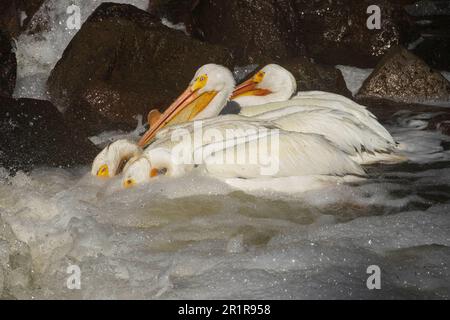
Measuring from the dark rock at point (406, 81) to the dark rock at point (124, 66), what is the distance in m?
1.59

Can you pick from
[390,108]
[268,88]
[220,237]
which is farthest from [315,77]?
[220,237]

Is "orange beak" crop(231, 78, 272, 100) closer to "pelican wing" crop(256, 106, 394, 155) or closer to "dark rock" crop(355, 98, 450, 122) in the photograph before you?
"pelican wing" crop(256, 106, 394, 155)

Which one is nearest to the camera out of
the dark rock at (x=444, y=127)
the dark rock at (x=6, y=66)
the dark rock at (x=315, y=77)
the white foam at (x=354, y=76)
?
the dark rock at (x=444, y=127)

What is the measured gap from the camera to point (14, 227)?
12.6 ft

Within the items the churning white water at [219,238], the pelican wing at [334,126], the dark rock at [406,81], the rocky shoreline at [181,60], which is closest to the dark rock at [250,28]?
the rocky shoreline at [181,60]

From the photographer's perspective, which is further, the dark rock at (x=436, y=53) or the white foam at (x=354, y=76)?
the dark rock at (x=436, y=53)

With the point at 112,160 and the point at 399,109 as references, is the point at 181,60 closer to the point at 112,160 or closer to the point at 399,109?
the point at 399,109

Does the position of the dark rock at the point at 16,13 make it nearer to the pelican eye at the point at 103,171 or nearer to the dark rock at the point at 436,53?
the pelican eye at the point at 103,171

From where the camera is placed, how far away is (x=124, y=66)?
263 inches

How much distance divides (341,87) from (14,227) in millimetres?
4247

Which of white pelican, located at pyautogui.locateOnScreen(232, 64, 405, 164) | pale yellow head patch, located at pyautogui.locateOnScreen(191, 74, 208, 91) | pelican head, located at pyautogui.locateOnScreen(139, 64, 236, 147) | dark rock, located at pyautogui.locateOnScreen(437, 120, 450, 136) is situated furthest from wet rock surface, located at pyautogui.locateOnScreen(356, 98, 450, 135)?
pale yellow head patch, located at pyautogui.locateOnScreen(191, 74, 208, 91)

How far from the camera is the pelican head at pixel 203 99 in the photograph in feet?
17.5

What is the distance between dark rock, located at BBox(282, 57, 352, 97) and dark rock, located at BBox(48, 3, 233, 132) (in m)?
0.67
